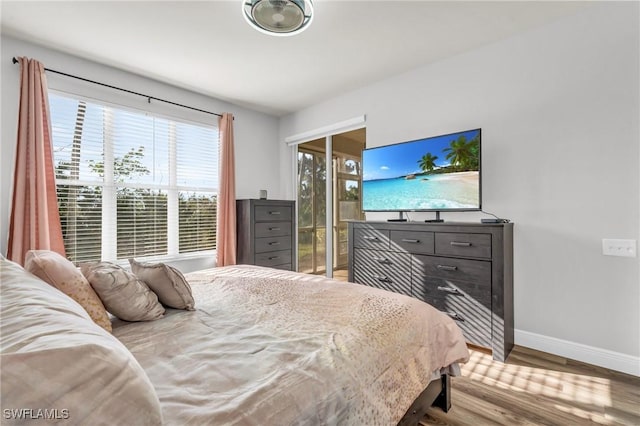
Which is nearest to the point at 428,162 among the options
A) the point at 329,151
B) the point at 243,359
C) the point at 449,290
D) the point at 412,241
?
the point at 412,241

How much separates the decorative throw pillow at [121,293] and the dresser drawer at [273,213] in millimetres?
2516

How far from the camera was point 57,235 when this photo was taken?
267cm

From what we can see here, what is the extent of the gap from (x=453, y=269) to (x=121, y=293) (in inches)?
90.4

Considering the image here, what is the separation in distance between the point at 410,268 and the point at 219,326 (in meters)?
1.94

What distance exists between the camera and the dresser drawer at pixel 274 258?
12.8 feet

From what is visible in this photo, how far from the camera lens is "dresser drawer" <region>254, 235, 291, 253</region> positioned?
12.8 feet

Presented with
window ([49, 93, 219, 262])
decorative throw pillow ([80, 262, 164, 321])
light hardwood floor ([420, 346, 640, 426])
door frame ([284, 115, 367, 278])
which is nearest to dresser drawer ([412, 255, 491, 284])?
light hardwood floor ([420, 346, 640, 426])

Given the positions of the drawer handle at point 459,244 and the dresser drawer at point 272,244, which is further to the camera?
the dresser drawer at point 272,244

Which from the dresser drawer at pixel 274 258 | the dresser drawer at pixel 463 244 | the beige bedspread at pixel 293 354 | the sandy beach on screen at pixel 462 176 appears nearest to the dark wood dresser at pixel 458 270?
the dresser drawer at pixel 463 244

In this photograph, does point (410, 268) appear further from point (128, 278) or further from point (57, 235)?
point (57, 235)

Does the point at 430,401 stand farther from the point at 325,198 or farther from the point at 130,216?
the point at 130,216

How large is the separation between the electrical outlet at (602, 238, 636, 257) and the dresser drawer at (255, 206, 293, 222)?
10.6ft

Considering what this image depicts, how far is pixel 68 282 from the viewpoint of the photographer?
1.23 m

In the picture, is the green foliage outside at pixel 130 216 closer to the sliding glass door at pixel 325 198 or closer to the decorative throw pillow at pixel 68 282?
the sliding glass door at pixel 325 198
